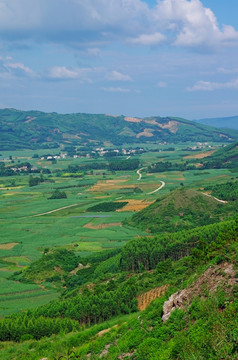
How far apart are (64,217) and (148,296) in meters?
72.9

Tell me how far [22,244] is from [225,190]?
6525cm

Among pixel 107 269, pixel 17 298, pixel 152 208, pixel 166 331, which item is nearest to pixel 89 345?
pixel 166 331

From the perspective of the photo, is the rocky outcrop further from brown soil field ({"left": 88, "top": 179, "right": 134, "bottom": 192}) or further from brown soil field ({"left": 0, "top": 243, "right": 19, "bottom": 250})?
brown soil field ({"left": 88, "top": 179, "right": 134, "bottom": 192})

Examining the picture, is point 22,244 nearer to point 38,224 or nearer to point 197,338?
point 38,224

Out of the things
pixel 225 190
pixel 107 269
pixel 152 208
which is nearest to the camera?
pixel 107 269

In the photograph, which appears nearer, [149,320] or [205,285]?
[205,285]

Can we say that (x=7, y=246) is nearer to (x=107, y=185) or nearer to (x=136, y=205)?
(x=136, y=205)

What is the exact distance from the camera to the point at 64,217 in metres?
115

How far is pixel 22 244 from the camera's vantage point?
291ft

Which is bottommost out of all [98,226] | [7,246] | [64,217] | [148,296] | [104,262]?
[7,246]

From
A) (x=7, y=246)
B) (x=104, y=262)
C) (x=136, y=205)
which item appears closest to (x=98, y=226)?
(x=7, y=246)

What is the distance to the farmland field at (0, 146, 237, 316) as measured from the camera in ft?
215

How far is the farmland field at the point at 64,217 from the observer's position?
6550cm

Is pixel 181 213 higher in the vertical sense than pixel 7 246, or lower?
higher
